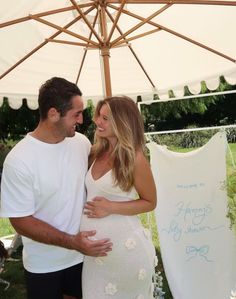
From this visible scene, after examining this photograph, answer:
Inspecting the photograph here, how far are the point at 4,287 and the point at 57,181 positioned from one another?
2.58 m

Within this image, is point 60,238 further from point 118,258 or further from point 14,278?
point 14,278

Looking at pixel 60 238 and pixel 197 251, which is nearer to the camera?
pixel 60 238

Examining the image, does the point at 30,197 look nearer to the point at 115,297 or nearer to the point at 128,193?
the point at 128,193

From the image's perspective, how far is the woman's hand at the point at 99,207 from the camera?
1974mm

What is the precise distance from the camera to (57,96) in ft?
6.63

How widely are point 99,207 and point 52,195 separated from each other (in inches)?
9.2

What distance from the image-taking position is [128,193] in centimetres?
203

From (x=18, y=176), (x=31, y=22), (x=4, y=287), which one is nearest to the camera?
(x=18, y=176)

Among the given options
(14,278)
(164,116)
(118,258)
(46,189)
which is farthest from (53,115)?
(164,116)

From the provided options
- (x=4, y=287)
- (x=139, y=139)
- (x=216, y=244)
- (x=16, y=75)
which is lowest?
(x=4, y=287)

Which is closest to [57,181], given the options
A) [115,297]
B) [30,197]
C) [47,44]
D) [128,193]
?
[30,197]

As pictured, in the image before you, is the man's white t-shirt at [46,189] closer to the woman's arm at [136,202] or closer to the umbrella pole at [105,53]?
the woman's arm at [136,202]

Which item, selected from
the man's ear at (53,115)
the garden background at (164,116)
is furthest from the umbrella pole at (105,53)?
the garden background at (164,116)

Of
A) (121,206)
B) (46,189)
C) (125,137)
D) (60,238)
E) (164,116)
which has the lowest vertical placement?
(60,238)
